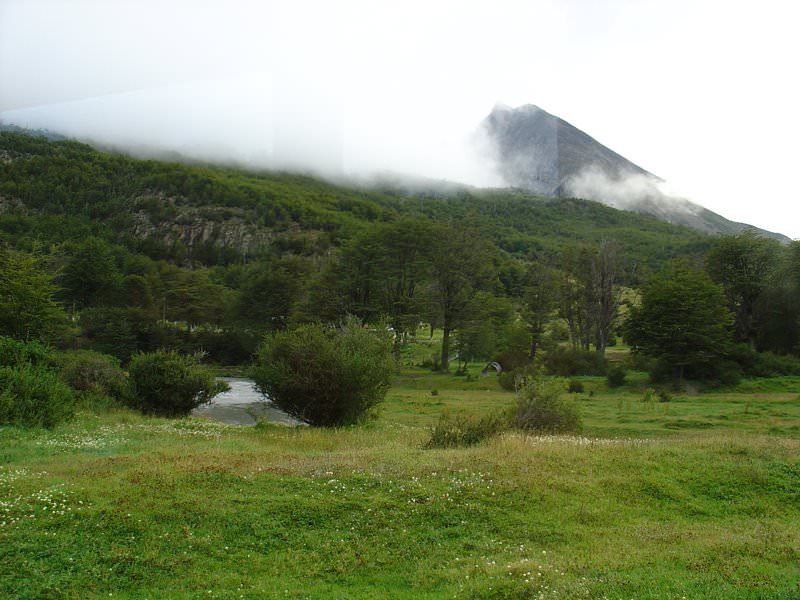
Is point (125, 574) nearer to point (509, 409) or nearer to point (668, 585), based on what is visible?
point (668, 585)

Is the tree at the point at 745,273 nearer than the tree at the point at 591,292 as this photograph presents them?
Answer: Yes

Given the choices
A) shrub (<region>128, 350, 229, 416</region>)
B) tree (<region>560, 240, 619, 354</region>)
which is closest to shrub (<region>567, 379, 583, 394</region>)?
tree (<region>560, 240, 619, 354</region>)

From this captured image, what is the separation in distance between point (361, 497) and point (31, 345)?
919 inches

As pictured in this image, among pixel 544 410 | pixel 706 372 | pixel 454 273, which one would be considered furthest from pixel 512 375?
pixel 544 410

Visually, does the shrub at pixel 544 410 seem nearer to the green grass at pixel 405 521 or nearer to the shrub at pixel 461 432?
the shrub at pixel 461 432

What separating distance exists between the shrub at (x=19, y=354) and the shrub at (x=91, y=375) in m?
4.56

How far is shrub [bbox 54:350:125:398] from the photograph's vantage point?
104ft

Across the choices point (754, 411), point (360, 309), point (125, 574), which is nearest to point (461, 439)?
point (125, 574)

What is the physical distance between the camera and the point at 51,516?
9922 mm

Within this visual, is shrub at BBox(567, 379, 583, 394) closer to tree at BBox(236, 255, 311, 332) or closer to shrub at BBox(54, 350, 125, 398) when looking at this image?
shrub at BBox(54, 350, 125, 398)

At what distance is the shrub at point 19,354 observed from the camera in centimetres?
2452

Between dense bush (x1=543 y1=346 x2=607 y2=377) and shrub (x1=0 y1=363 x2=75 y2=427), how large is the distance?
1708 inches

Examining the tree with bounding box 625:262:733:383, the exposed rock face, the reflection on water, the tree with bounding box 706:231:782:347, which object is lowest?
the reflection on water

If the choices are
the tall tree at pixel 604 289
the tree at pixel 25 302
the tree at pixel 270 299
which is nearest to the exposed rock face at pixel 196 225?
the tree at pixel 270 299
